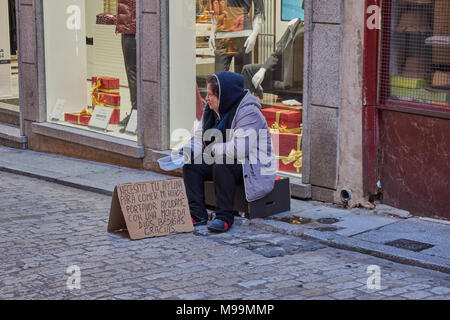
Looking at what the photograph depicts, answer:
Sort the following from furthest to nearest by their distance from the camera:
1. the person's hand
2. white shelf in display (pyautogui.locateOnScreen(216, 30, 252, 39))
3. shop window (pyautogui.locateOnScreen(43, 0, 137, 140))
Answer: shop window (pyautogui.locateOnScreen(43, 0, 137, 140)) → white shelf in display (pyautogui.locateOnScreen(216, 30, 252, 39)) → the person's hand

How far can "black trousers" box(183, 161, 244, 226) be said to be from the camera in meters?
7.15

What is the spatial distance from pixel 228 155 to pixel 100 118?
3.90 metres

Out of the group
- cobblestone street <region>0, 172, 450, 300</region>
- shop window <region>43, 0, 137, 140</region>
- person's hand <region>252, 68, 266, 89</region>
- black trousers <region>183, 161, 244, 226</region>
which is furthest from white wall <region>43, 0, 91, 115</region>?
black trousers <region>183, 161, 244, 226</region>

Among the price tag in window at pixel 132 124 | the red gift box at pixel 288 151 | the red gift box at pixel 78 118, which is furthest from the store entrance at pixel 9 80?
the red gift box at pixel 288 151

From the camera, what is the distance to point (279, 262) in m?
6.20

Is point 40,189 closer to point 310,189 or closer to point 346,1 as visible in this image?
point 310,189

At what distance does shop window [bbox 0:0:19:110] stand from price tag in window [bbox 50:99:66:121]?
1.45 m

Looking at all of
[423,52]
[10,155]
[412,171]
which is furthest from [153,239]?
[10,155]

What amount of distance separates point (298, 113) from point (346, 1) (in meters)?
1.29

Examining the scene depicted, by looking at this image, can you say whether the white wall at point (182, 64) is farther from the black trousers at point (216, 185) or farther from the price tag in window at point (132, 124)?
the black trousers at point (216, 185)

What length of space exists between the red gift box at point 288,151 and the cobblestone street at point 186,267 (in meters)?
1.22

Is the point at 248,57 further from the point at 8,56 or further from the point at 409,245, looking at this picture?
the point at 8,56

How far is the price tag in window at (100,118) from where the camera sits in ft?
34.6

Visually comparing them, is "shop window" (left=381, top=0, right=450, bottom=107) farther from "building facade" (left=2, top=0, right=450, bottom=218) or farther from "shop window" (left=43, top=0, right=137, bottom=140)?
"shop window" (left=43, top=0, right=137, bottom=140)
